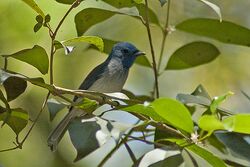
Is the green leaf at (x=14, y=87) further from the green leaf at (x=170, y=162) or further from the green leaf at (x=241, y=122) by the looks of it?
the green leaf at (x=241, y=122)

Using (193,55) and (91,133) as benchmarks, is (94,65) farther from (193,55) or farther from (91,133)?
(91,133)

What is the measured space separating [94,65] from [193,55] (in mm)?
1805

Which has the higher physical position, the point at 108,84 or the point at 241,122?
the point at 241,122

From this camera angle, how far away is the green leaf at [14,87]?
175 cm

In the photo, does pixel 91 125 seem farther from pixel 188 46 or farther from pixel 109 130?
pixel 188 46

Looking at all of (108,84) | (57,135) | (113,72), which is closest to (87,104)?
(57,135)

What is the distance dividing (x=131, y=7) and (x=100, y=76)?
1.03 meters

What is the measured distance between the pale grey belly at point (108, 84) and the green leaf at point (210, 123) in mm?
1689

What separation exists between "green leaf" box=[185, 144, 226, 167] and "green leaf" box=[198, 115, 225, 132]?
0.65 feet

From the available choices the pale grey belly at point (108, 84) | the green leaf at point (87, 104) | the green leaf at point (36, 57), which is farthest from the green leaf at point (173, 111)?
the pale grey belly at point (108, 84)

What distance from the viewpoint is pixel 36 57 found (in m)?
1.75

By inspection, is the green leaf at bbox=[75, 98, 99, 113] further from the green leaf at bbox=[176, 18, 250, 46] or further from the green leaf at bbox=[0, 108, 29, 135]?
the green leaf at bbox=[176, 18, 250, 46]

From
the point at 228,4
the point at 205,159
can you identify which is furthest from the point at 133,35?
the point at 205,159

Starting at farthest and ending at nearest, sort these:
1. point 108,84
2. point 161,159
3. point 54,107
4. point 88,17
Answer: point 108,84 → point 88,17 → point 54,107 → point 161,159
